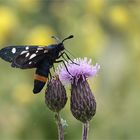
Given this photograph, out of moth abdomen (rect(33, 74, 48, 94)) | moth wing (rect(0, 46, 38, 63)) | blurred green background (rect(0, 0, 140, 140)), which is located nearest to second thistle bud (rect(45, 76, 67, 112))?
moth abdomen (rect(33, 74, 48, 94))

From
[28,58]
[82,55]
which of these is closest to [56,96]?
[28,58]

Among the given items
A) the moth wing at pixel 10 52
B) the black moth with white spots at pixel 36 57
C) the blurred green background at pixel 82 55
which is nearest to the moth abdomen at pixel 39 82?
the black moth with white spots at pixel 36 57

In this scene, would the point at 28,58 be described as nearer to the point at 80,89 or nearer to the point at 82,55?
the point at 80,89

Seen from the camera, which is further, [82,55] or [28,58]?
[82,55]

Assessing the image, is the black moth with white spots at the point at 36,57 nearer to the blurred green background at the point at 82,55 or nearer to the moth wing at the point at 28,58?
the moth wing at the point at 28,58

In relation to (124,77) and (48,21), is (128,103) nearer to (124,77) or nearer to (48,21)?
(124,77)

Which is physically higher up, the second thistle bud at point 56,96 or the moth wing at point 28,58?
the moth wing at point 28,58
